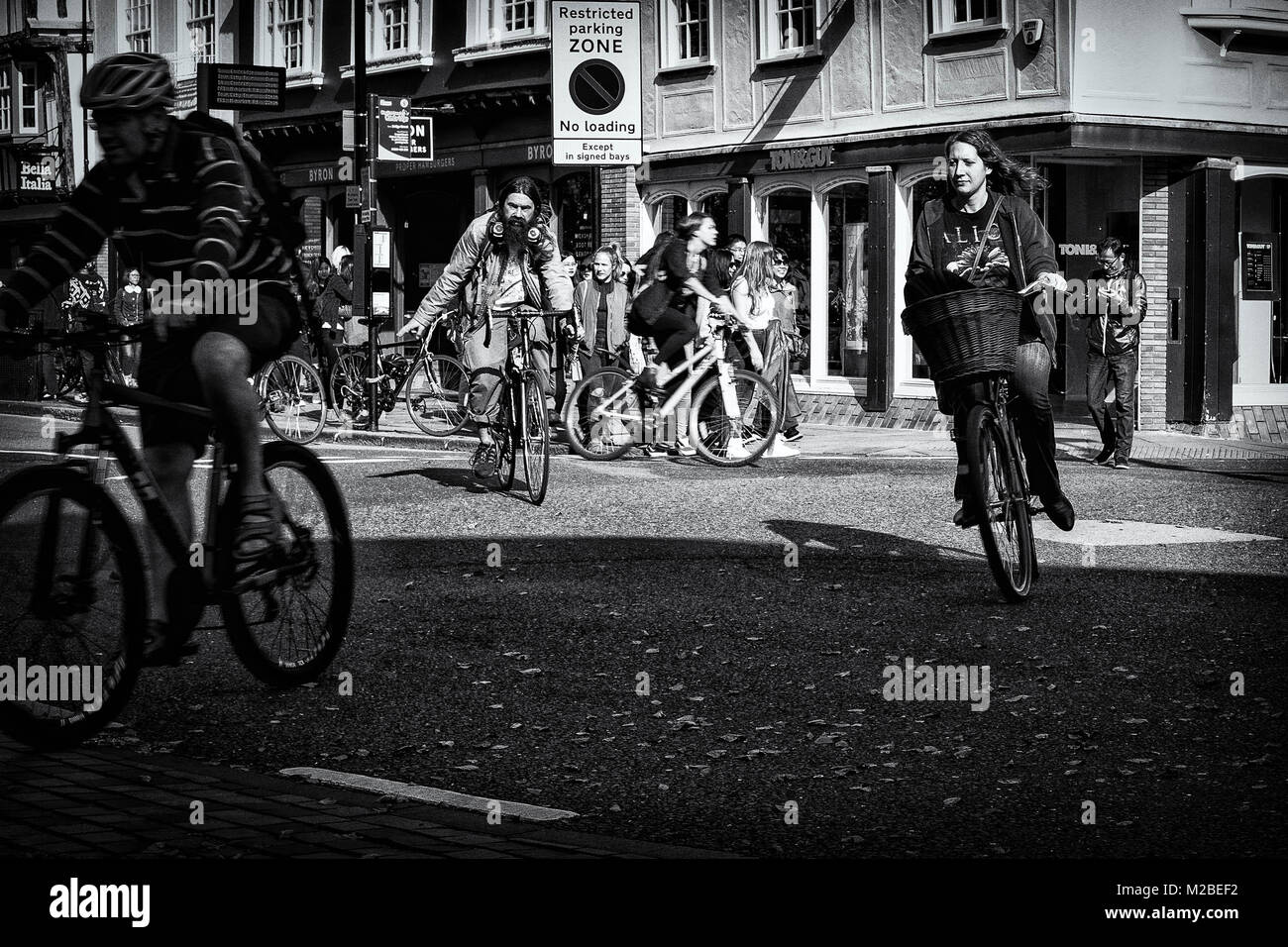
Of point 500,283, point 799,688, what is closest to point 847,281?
point 500,283

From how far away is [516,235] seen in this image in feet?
40.7

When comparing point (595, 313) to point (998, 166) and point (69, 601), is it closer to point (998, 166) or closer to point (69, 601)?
point (998, 166)

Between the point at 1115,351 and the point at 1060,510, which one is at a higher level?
the point at 1115,351

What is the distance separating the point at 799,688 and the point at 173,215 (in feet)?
8.50

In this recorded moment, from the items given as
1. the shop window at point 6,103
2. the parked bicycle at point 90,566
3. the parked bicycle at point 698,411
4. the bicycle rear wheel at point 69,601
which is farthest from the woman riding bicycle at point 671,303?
the shop window at point 6,103

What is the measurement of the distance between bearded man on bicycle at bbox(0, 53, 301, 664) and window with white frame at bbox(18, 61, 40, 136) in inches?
1813

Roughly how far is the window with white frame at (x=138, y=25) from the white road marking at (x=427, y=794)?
35580mm

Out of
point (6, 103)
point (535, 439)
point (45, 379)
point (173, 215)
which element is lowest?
point (535, 439)

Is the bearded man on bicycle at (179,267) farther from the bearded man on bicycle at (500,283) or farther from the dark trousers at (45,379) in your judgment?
the dark trousers at (45,379)

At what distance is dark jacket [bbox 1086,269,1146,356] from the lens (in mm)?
16484

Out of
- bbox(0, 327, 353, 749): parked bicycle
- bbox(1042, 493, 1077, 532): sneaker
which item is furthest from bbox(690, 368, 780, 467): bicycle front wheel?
bbox(0, 327, 353, 749): parked bicycle

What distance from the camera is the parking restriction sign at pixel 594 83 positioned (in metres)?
19.7

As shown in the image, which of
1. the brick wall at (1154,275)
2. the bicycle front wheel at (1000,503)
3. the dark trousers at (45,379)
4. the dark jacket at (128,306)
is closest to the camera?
the bicycle front wheel at (1000,503)

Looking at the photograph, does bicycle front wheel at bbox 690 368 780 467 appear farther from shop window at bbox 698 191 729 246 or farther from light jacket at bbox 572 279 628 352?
shop window at bbox 698 191 729 246
